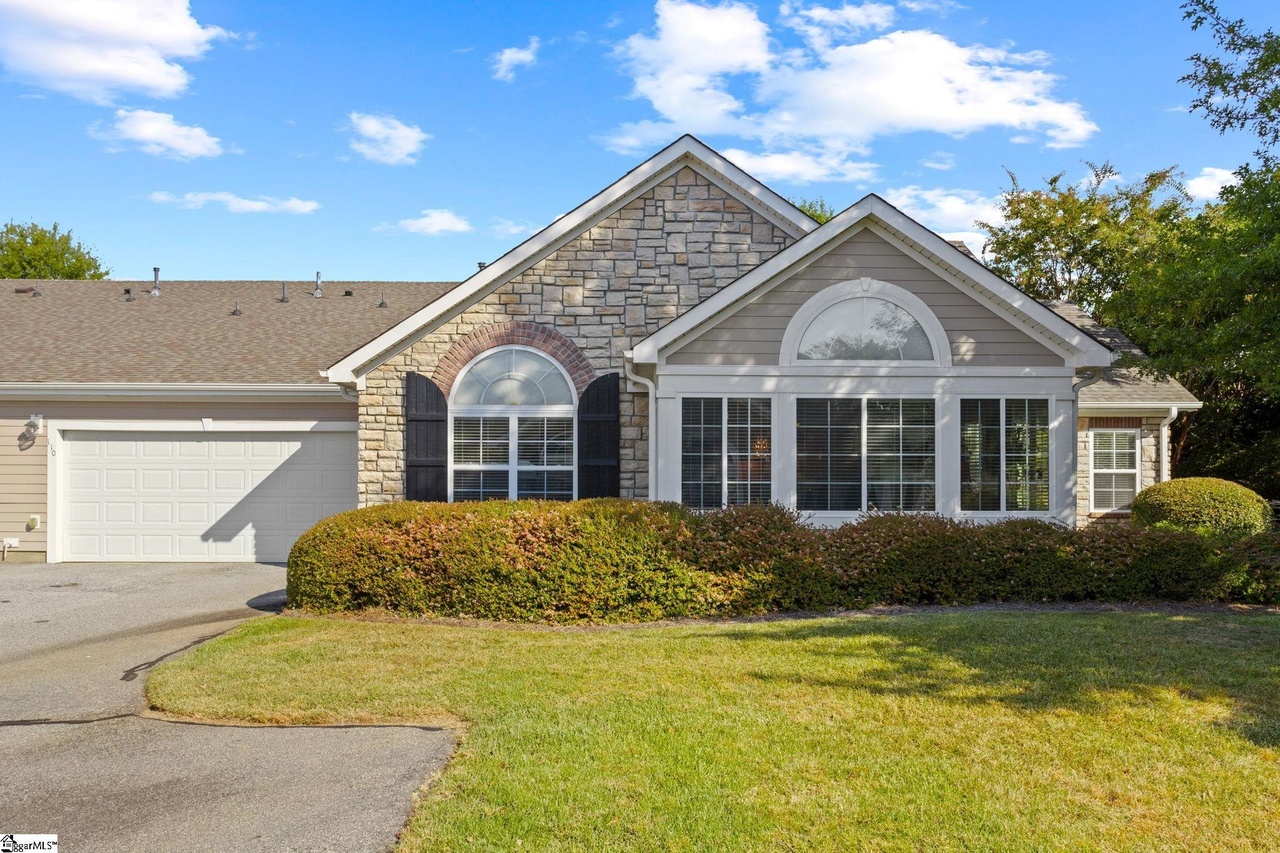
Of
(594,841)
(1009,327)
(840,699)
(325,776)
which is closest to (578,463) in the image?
(1009,327)

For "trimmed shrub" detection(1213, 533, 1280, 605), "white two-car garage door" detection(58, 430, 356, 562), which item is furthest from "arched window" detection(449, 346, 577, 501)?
"trimmed shrub" detection(1213, 533, 1280, 605)

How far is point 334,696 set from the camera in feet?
20.0

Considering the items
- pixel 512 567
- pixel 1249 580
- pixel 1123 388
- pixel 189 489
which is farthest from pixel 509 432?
pixel 1123 388

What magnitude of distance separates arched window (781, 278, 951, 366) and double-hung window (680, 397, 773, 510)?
871 mm

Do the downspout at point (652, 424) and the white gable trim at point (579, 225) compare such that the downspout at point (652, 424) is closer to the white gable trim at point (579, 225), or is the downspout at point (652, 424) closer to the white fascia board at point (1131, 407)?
the white gable trim at point (579, 225)

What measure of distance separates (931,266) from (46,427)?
13.5 metres

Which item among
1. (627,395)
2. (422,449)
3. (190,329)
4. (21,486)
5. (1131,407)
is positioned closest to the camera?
(422,449)

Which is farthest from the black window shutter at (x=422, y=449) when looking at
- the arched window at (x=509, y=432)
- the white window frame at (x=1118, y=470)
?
the white window frame at (x=1118, y=470)

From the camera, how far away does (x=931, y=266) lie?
436 inches

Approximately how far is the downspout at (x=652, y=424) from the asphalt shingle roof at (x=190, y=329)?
17.9ft

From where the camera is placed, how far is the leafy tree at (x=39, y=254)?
96.9ft

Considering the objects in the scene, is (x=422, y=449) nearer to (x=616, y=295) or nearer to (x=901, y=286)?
(x=616, y=295)

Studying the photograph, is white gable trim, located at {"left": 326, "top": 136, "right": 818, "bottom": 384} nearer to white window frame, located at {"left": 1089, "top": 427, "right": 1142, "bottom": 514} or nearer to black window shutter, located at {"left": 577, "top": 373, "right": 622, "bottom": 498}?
black window shutter, located at {"left": 577, "top": 373, "right": 622, "bottom": 498}

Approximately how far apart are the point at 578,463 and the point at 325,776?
7623 mm
